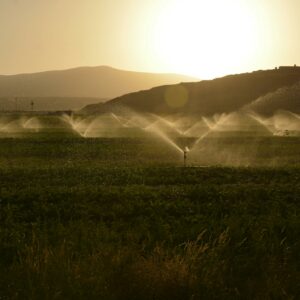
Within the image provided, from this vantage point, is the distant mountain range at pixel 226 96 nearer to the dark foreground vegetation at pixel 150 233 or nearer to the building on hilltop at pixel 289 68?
the building on hilltop at pixel 289 68

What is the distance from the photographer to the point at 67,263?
29.5 ft

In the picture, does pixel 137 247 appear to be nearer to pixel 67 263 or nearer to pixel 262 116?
pixel 67 263

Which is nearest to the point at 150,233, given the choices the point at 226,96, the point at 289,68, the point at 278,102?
the point at 278,102

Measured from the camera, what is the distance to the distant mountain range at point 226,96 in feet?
348

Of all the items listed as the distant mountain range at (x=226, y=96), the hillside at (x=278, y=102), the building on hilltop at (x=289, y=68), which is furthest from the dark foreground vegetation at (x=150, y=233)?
the building on hilltop at (x=289, y=68)

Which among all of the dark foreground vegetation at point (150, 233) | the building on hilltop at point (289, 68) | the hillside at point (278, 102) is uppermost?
the building on hilltop at point (289, 68)

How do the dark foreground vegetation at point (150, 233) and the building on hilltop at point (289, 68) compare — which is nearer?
the dark foreground vegetation at point (150, 233)

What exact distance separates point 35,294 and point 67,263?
4.26 ft

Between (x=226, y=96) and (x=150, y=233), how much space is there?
107225 millimetres

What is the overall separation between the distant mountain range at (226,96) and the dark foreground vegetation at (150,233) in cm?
8344

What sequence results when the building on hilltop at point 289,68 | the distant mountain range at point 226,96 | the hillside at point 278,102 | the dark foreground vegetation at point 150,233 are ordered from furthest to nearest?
the building on hilltop at point 289,68
the distant mountain range at point 226,96
the hillside at point 278,102
the dark foreground vegetation at point 150,233

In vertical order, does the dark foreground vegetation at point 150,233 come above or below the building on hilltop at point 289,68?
below

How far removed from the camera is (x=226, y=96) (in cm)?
11706

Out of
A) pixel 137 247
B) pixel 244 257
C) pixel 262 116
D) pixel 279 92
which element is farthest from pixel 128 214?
pixel 279 92
